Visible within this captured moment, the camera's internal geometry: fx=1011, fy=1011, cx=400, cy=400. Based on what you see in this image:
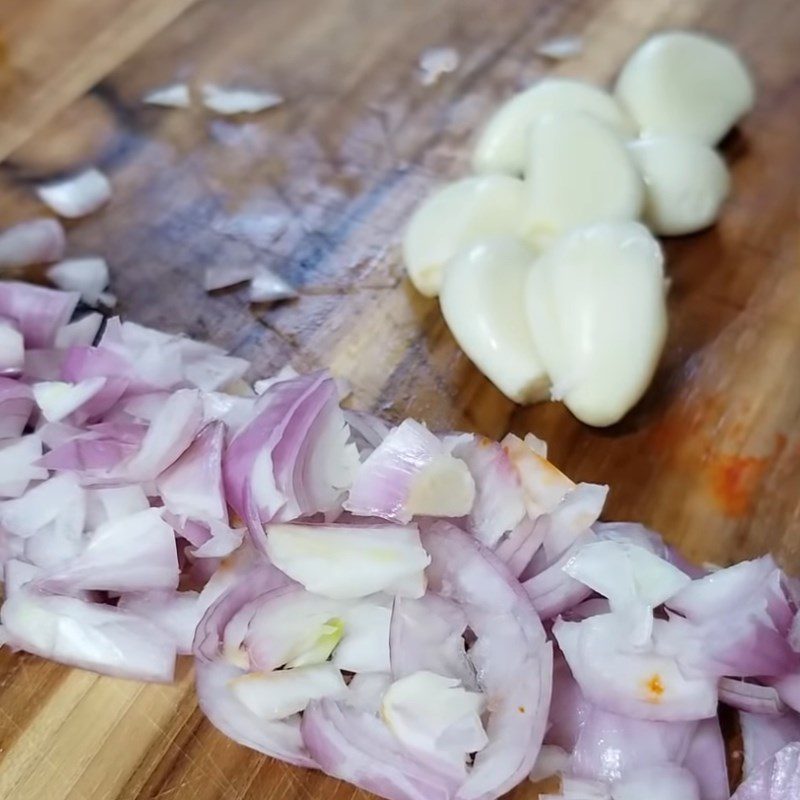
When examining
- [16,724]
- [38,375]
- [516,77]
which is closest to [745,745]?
[16,724]

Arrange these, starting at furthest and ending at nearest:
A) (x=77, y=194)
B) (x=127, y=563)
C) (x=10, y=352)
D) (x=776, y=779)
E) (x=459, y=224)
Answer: (x=77, y=194), (x=459, y=224), (x=10, y=352), (x=127, y=563), (x=776, y=779)

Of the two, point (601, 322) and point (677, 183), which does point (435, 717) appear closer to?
point (601, 322)

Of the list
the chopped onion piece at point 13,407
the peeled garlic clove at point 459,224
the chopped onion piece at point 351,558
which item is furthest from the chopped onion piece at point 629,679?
the chopped onion piece at point 13,407

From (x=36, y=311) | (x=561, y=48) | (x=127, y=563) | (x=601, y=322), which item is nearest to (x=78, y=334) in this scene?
(x=36, y=311)

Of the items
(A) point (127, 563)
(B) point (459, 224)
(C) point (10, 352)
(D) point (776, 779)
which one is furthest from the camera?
(B) point (459, 224)

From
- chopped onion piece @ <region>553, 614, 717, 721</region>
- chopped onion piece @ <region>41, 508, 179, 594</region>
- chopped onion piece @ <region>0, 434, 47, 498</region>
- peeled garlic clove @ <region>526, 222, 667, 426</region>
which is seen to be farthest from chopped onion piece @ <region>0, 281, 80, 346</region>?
chopped onion piece @ <region>553, 614, 717, 721</region>

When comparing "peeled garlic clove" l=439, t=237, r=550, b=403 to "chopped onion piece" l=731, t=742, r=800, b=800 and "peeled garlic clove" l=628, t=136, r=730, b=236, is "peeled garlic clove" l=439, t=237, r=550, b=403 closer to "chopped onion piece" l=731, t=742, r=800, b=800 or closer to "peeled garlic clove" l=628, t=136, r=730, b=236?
"peeled garlic clove" l=628, t=136, r=730, b=236

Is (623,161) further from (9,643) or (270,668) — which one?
(9,643)
